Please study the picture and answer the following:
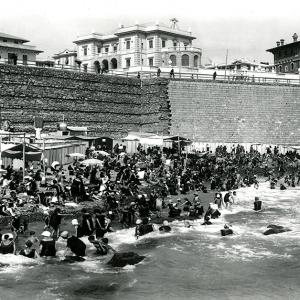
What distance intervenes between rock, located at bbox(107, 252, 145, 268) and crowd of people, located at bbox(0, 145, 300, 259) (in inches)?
34.3

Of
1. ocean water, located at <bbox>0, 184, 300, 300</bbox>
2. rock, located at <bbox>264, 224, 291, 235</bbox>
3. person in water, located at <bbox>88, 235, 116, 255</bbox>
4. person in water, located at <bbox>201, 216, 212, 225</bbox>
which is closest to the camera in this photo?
ocean water, located at <bbox>0, 184, 300, 300</bbox>

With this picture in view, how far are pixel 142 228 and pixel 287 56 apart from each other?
202 feet

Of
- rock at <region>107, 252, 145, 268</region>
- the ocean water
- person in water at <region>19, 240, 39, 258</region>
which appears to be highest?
person in water at <region>19, 240, 39, 258</region>

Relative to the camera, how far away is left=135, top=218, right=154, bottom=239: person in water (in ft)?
62.8

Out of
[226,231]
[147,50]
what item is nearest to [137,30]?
[147,50]

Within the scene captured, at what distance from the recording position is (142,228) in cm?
1944

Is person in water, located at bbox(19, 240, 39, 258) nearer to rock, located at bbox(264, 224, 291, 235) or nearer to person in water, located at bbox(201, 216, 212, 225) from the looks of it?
person in water, located at bbox(201, 216, 212, 225)

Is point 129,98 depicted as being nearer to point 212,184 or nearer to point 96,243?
point 212,184

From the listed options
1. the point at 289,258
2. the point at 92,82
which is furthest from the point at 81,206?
the point at 92,82

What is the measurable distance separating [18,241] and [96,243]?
110 inches

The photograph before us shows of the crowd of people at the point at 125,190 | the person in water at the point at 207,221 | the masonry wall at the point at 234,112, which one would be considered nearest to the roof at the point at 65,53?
the masonry wall at the point at 234,112

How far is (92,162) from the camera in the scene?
27.1 meters

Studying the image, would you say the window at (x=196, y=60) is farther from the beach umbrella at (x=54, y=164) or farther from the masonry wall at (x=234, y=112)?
the beach umbrella at (x=54, y=164)

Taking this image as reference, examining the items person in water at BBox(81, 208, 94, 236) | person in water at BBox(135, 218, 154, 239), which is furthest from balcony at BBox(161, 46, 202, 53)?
person in water at BBox(81, 208, 94, 236)
